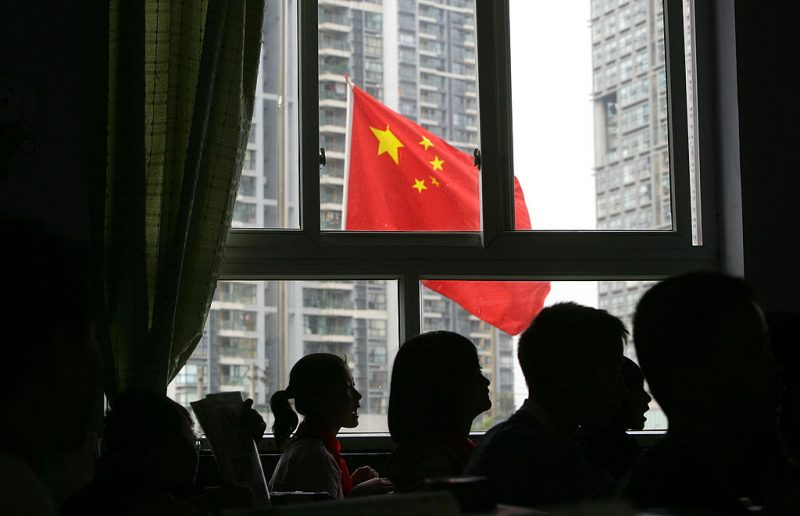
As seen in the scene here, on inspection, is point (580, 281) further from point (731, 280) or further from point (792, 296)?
point (731, 280)

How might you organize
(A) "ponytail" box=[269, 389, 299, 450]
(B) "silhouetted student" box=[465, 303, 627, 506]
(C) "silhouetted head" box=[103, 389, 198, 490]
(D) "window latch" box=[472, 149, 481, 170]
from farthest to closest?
(D) "window latch" box=[472, 149, 481, 170]
(A) "ponytail" box=[269, 389, 299, 450]
(C) "silhouetted head" box=[103, 389, 198, 490]
(B) "silhouetted student" box=[465, 303, 627, 506]

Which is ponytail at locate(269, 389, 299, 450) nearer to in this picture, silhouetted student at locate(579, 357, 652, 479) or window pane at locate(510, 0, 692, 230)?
silhouetted student at locate(579, 357, 652, 479)

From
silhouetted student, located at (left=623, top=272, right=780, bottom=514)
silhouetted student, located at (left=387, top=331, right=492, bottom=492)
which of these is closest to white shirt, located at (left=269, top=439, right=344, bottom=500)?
silhouetted student, located at (left=387, top=331, right=492, bottom=492)

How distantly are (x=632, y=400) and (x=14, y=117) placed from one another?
7.09 feet

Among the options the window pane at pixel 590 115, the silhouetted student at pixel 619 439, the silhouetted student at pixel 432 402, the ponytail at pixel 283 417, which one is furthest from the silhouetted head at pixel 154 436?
the window pane at pixel 590 115

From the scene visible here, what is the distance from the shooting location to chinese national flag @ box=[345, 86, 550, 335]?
3.59 m

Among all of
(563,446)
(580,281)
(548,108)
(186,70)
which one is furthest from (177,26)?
(563,446)

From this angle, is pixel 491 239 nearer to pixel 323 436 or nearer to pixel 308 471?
pixel 323 436

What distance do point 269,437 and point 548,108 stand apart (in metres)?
1.59

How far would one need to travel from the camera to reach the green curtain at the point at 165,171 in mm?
3064

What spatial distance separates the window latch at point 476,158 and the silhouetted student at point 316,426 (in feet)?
3.38

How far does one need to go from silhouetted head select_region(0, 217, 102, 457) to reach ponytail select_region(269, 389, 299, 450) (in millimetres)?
2076

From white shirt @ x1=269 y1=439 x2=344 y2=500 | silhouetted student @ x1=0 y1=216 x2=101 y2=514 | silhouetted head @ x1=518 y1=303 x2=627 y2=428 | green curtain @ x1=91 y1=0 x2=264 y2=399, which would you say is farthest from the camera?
green curtain @ x1=91 y1=0 x2=264 y2=399

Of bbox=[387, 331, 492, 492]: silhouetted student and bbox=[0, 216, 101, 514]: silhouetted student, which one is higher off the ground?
bbox=[0, 216, 101, 514]: silhouetted student
